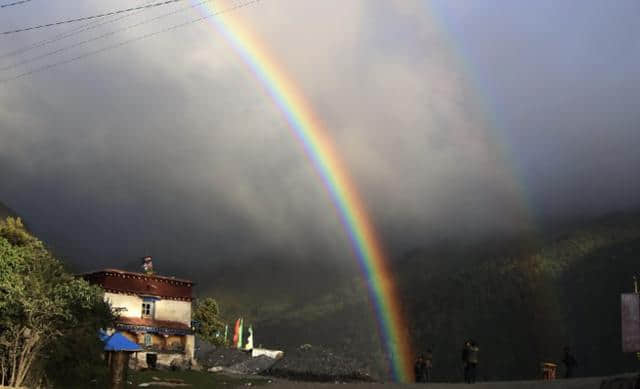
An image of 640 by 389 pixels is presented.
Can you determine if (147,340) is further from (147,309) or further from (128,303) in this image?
(128,303)

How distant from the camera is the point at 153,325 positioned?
71.1 m

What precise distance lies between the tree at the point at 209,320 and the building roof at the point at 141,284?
35341mm

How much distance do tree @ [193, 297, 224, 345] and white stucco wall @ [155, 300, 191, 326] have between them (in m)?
34.7

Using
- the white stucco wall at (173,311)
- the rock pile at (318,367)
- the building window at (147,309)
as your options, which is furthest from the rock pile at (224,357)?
the rock pile at (318,367)

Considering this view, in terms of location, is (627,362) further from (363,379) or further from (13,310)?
(13,310)

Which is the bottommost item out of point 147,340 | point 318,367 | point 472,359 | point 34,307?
point 318,367

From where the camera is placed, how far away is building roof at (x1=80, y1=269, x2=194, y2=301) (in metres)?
69.9

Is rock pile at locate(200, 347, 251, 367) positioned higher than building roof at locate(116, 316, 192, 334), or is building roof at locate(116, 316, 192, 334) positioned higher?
building roof at locate(116, 316, 192, 334)

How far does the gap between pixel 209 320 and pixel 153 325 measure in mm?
40703

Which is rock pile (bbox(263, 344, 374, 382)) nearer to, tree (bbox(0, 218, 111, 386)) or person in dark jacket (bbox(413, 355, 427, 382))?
person in dark jacket (bbox(413, 355, 427, 382))

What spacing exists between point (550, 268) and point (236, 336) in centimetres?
10501

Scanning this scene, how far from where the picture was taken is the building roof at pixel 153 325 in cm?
6900

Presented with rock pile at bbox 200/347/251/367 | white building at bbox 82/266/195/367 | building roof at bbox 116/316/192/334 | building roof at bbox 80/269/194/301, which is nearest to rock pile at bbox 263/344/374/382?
rock pile at bbox 200/347/251/367

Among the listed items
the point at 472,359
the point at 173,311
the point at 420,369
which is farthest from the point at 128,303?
the point at 472,359
